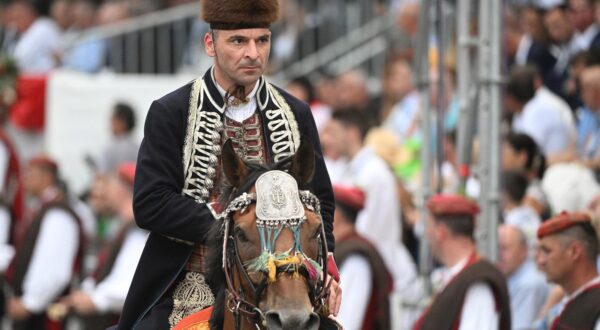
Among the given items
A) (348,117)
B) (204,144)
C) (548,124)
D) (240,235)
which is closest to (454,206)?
(548,124)

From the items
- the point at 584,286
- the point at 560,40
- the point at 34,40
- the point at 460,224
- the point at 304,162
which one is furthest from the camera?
the point at 34,40

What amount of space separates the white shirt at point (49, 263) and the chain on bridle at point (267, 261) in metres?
8.37

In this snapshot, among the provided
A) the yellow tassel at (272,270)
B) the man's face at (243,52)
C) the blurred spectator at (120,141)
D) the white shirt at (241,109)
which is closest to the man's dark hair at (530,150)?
the blurred spectator at (120,141)

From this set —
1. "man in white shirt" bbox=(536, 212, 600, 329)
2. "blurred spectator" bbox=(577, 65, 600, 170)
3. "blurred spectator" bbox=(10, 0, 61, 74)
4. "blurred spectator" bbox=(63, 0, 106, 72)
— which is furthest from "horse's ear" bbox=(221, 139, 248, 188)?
"blurred spectator" bbox=(10, 0, 61, 74)

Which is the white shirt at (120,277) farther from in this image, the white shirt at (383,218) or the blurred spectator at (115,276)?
the white shirt at (383,218)

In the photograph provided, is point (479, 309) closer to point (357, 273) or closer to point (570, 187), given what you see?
point (357, 273)

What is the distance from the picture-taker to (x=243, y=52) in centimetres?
615

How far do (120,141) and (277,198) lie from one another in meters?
10.1

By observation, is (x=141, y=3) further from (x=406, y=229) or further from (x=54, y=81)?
(x=406, y=229)

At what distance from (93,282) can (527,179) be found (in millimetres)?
4253

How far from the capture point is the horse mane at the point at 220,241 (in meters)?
5.72

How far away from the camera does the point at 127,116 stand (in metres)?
15.4

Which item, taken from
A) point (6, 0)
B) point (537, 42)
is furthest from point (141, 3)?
point (537, 42)

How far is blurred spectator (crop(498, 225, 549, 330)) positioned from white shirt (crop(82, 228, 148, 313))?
3.19m
